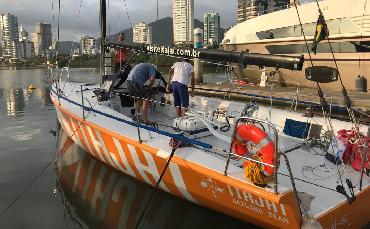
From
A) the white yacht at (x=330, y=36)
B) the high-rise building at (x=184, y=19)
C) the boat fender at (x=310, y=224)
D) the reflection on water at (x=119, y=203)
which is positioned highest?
the high-rise building at (x=184, y=19)

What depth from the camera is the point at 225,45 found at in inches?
795

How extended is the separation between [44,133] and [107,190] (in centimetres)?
551

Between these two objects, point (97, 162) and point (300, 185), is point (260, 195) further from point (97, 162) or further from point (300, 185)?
point (97, 162)

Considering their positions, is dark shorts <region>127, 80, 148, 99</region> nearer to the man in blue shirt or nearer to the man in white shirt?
the man in blue shirt

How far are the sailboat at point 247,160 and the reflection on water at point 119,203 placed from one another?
30 centimetres

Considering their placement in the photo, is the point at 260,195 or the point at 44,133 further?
the point at 44,133

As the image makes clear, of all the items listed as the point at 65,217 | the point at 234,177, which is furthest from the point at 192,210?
the point at 65,217

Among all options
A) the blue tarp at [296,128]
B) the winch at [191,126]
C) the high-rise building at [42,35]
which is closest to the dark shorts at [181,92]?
the winch at [191,126]

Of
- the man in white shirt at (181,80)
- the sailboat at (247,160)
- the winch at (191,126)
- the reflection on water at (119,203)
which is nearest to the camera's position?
the sailboat at (247,160)

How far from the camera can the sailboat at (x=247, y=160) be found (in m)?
3.97

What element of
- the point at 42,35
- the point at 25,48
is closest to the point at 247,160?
the point at 42,35

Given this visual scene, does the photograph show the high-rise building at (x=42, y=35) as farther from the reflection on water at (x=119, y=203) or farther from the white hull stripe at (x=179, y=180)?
the white hull stripe at (x=179, y=180)

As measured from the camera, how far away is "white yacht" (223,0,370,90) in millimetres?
13047

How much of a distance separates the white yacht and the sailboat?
624cm
